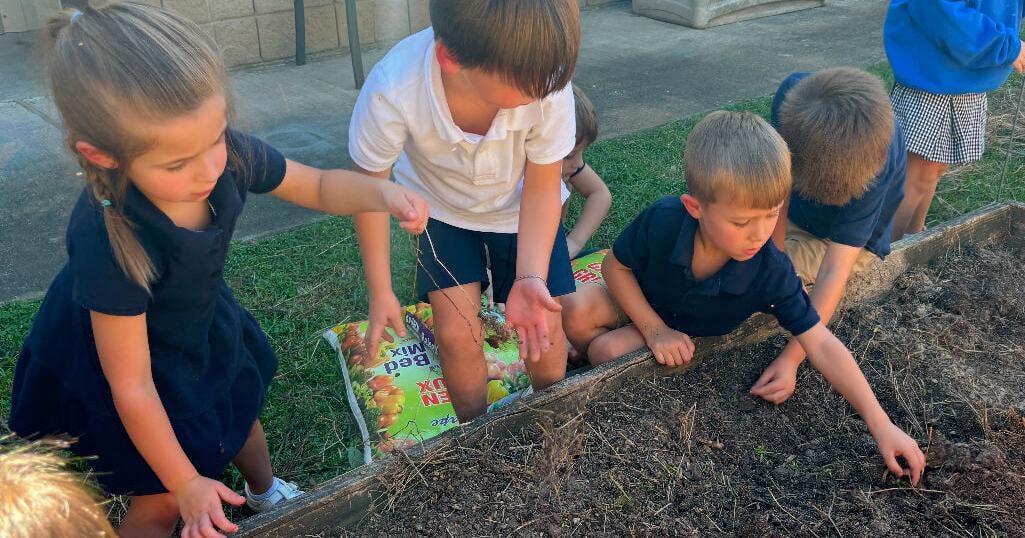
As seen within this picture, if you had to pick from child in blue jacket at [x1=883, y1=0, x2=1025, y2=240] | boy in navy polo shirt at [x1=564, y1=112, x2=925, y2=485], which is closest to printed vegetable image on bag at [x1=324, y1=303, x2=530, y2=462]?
boy in navy polo shirt at [x1=564, y1=112, x2=925, y2=485]

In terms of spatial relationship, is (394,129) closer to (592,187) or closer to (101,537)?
(101,537)

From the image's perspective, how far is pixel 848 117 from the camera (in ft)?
8.13

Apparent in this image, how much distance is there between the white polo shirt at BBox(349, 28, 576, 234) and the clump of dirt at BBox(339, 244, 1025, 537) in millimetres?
650

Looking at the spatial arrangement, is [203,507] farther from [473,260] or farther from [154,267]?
[473,260]

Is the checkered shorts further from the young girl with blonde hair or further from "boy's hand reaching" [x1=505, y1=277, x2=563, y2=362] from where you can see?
the young girl with blonde hair

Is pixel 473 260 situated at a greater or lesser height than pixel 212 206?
lesser

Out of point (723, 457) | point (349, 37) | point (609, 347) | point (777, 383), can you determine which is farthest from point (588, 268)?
point (349, 37)

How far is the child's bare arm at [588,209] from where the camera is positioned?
347 cm

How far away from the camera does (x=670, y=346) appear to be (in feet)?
8.25

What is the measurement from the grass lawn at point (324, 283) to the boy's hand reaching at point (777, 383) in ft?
3.91

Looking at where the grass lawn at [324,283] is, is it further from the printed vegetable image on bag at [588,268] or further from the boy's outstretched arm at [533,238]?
the boy's outstretched arm at [533,238]

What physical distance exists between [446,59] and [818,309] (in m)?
1.42

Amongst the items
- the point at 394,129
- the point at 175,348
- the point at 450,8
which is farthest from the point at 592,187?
the point at 175,348

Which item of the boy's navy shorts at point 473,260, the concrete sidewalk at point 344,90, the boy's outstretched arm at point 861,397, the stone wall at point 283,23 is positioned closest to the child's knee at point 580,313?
the boy's navy shorts at point 473,260
